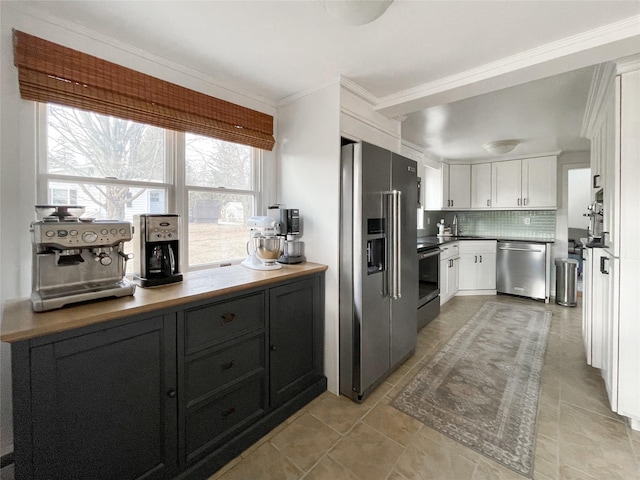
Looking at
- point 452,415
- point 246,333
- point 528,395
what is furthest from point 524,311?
point 246,333

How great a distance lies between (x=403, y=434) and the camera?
5.85 feet

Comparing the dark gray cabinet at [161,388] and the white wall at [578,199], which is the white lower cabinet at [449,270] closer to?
the dark gray cabinet at [161,388]

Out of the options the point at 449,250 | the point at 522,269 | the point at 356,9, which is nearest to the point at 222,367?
the point at 356,9

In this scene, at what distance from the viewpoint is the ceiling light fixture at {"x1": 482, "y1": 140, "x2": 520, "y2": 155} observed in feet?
12.8

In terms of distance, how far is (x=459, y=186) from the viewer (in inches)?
208

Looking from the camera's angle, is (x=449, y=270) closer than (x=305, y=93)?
No

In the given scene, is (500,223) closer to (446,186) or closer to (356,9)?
(446,186)

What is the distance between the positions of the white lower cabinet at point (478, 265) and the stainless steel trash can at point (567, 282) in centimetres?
86

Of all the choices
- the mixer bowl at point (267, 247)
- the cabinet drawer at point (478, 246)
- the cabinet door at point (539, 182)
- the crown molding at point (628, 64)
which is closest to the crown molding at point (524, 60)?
the crown molding at point (628, 64)

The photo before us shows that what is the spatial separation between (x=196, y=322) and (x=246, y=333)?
33 cm

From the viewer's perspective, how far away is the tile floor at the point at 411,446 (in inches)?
59.4

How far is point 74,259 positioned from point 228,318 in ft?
2.51

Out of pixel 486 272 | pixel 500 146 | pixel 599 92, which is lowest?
pixel 486 272

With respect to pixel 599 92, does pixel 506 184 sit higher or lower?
lower
